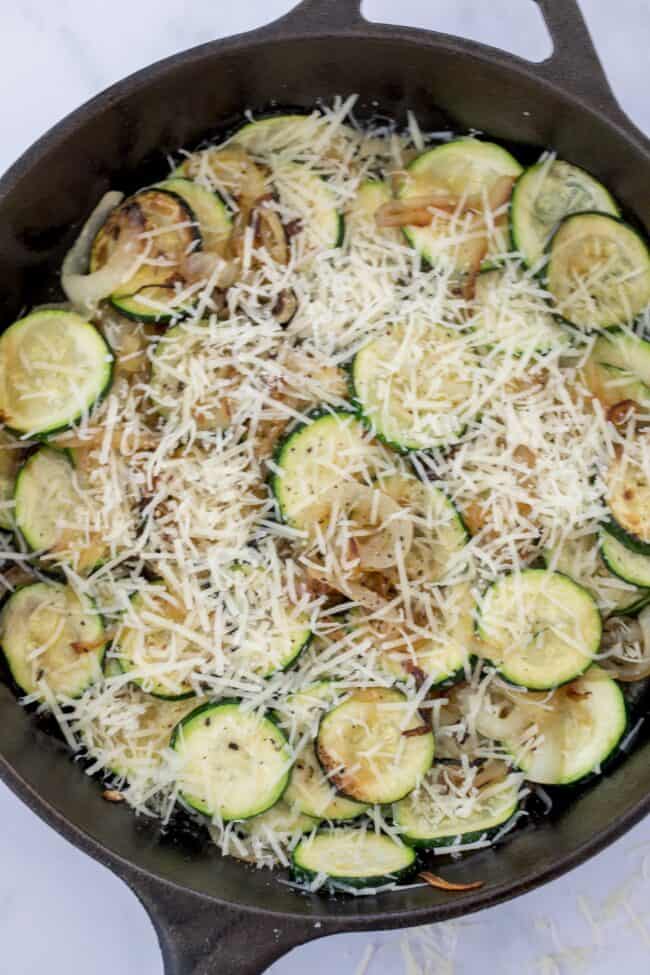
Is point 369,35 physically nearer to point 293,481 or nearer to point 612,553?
point 293,481

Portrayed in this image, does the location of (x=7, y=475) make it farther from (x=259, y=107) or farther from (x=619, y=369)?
(x=619, y=369)

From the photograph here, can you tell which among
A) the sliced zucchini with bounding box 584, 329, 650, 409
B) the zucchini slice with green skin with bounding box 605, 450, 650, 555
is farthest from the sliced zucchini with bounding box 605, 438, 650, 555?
the sliced zucchini with bounding box 584, 329, 650, 409

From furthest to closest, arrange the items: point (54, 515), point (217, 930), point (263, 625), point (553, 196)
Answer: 1. point (553, 196)
2. point (54, 515)
3. point (263, 625)
4. point (217, 930)

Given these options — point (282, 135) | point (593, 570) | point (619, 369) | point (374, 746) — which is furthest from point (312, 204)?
point (374, 746)

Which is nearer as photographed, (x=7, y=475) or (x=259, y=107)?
(x=7, y=475)

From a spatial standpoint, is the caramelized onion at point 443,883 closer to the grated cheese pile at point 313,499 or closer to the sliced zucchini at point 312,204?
the grated cheese pile at point 313,499

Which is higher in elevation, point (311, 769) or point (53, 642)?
point (53, 642)

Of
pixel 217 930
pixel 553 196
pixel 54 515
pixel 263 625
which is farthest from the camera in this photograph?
pixel 553 196

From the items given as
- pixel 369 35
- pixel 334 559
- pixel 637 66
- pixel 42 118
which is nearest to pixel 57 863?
pixel 334 559

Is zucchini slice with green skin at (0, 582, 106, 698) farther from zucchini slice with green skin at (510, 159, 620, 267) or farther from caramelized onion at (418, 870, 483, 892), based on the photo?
zucchini slice with green skin at (510, 159, 620, 267)
